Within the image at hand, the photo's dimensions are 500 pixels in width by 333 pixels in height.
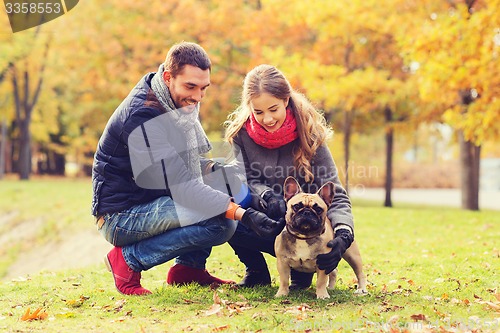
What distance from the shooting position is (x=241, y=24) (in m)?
19.7

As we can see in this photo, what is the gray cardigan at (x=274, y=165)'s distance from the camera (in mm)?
5383

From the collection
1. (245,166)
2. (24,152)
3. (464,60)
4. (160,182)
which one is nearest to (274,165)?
(245,166)

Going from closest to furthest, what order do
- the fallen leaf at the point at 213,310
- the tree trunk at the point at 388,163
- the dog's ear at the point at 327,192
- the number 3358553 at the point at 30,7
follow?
1. the fallen leaf at the point at 213,310
2. the dog's ear at the point at 327,192
3. the tree trunk at the point at 388,163
4. the number 3358553 at the point at 30,7

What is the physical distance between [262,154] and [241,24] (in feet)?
48.9

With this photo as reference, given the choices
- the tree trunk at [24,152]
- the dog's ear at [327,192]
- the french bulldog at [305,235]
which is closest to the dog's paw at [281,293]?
the french bulldog at [305,235]

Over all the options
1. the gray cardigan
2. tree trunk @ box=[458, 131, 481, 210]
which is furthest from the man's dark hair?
tree trunk @ box=[458, 131, 481, 210]

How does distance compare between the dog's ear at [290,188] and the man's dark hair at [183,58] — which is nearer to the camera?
the man's dark hair at [183,58]

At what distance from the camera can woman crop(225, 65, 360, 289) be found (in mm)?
5070

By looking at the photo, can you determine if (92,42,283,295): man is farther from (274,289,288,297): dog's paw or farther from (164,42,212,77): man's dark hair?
(274,289,288,297): dog's paw

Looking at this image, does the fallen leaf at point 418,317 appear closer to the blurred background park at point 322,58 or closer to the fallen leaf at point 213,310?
the fallen leaf at point 213,310

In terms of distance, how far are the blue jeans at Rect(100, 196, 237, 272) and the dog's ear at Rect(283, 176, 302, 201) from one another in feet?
1.72

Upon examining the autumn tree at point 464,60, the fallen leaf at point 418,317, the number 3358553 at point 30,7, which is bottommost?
the fallen leaf at point 418,317

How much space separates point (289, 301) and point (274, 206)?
791 millimetres

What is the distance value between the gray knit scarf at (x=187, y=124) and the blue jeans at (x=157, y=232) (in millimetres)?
369
